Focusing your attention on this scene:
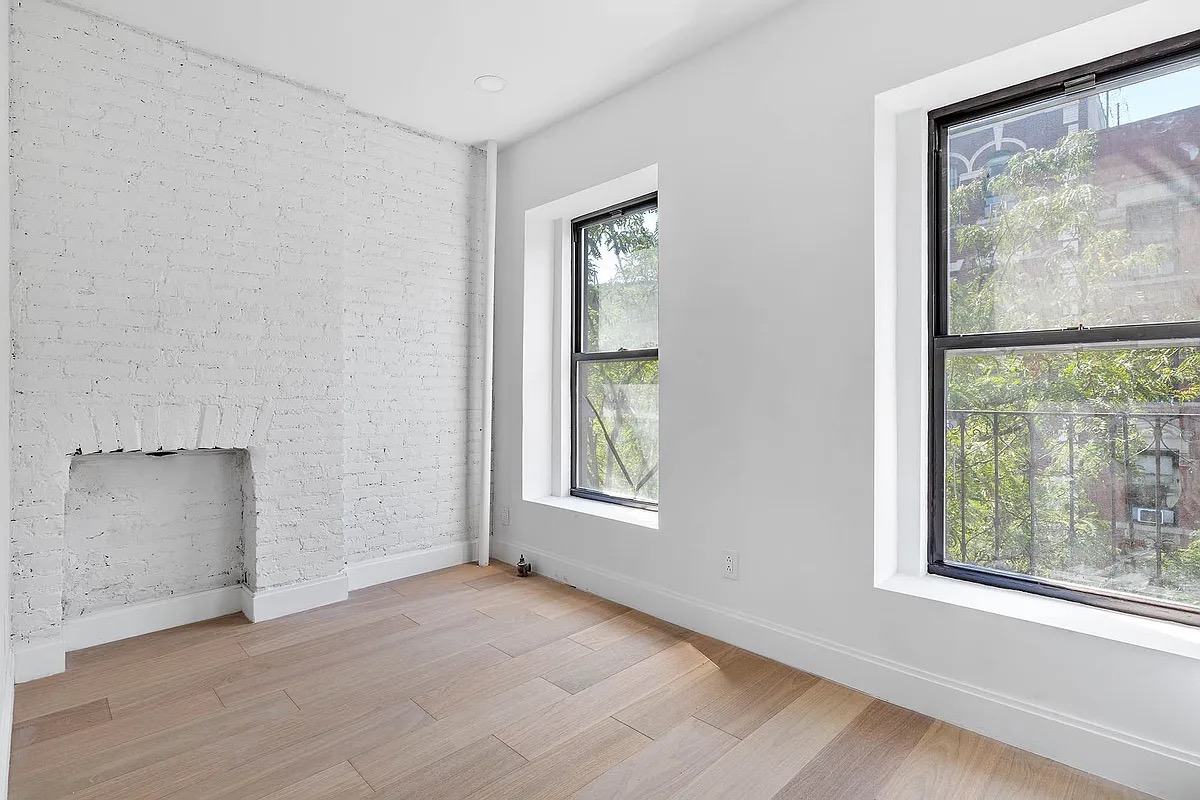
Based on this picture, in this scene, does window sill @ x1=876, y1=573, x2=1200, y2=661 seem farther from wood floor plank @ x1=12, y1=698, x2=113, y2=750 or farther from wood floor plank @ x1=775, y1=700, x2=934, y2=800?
wood floor plank @ x1=12, y1=698, x2=113, y2=750

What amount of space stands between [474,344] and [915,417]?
102 inches

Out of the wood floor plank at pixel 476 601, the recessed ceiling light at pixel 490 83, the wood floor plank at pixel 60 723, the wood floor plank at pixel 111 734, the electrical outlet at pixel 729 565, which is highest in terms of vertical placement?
the recessed ceiling light at pixel 490 83

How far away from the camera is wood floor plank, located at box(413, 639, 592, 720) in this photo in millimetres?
2234

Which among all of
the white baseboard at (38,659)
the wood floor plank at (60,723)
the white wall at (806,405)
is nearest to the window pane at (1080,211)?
the white wall at (806,405)

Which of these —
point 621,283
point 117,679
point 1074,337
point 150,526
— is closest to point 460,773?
point 117,679

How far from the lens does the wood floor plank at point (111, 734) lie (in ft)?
6.15

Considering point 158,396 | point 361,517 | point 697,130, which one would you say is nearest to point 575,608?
point 361,517

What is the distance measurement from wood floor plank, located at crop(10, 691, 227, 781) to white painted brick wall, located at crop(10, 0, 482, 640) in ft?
2.19

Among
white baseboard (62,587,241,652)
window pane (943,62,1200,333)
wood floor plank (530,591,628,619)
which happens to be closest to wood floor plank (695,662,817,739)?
wood floor plank (530,591,628,619)

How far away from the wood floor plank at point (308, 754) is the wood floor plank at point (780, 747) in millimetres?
975

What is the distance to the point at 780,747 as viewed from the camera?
1952 millimetres

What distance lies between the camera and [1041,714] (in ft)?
6.26

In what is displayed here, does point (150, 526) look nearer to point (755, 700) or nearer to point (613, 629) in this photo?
point (613, 629)

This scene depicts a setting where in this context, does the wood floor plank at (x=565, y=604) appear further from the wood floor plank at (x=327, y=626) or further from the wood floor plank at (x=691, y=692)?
the wood floor plank at (x=691, y=692)
